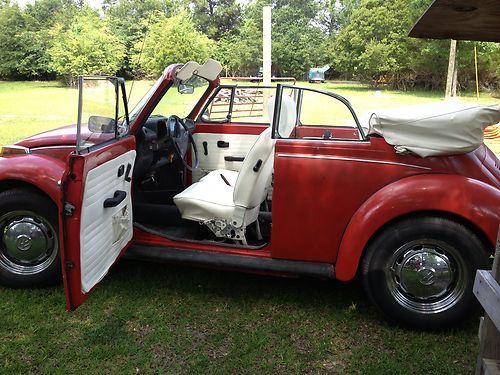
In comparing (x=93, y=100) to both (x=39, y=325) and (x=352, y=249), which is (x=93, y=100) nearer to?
(x=39, y=325)

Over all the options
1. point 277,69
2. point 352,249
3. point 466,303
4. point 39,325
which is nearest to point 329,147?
point 352,249

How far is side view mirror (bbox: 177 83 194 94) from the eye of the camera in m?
3.88

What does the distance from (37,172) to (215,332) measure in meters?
1.71

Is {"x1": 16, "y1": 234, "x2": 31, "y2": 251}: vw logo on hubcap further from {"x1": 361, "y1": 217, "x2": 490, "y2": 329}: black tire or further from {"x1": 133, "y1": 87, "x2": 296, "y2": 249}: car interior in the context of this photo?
{"x1": 361, "y1": 217, "x2": 490, "y2": 329}: black tire

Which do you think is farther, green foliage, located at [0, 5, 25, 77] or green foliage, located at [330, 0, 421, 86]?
green foliage, located at [0, 5, 25, 77]

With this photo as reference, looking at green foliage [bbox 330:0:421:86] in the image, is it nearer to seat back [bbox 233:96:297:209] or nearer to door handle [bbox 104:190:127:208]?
seat back [bbox 233:96:297:209]

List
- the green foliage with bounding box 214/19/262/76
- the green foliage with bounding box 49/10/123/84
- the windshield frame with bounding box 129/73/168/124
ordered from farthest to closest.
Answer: the green foliage with bounding box 214/19/262/76 → the green foliage with bounding box 49/10/123/84 → the windshield frame with bounding box 129/73/168/124

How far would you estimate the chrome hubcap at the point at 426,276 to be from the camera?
2.88 meters

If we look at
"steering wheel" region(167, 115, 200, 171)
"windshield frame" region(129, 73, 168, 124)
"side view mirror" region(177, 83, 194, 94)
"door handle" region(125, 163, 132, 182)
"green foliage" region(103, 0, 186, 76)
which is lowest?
"door handle" region(125, 163, 132, 182)

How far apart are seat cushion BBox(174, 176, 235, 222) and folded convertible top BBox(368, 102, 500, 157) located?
4.02 feet

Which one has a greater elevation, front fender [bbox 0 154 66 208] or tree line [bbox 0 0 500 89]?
tree line [bbox 0 0 500 89]

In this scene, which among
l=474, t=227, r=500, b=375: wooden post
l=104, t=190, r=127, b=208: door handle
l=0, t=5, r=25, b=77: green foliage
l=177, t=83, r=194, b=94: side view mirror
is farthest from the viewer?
l=0, t=5, r=25, b=77: green foliage

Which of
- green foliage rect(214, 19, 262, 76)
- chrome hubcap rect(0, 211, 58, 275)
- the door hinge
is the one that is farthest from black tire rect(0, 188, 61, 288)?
green foliage rect(214, 19, 262, 76)

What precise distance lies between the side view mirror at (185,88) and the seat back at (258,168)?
0.97 meters
